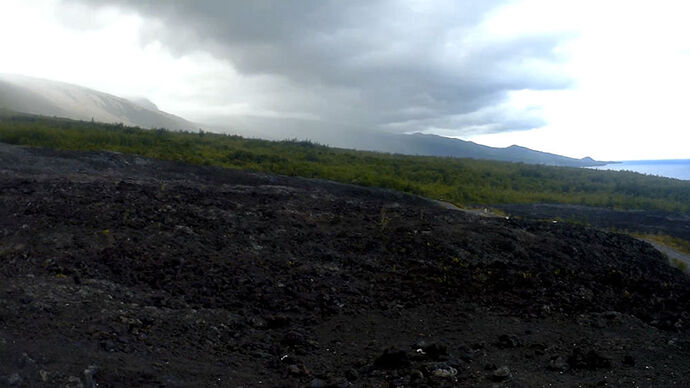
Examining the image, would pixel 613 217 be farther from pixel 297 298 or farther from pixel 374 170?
pixel 297 298

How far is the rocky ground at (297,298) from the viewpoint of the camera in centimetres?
475

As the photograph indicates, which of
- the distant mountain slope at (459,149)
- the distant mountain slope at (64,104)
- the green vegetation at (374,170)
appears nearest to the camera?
the green vegetation at (374,170)

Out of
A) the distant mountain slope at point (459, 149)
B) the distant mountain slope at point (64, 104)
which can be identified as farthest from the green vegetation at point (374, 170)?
the distant mountain slope at point (459, 149)

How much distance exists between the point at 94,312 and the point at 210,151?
20565 millimetres

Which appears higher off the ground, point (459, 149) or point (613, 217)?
point (459, 149)

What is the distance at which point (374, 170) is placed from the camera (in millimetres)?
30297

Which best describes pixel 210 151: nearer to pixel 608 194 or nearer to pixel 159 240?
pixel 159 240

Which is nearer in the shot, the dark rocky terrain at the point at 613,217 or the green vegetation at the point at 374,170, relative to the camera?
the dark rocky terrain at the point at 613,217

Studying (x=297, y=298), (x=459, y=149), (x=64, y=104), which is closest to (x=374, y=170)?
(x=297, y=298)

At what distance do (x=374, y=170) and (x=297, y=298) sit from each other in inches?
930

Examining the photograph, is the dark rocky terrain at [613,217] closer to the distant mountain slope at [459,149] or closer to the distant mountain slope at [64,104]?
the distant mountain slope at [64,104]

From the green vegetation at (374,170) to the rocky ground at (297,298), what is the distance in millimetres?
9933

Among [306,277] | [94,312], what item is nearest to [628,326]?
[306,277]

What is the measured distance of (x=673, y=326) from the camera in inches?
284
